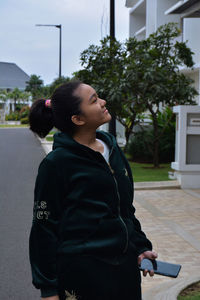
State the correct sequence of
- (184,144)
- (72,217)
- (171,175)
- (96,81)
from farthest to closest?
(96,81)
(171,175)
(184,144)
(72,217)

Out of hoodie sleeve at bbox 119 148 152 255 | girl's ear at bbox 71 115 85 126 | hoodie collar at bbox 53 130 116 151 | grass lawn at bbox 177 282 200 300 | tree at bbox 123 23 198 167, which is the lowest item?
grass lawn at bbox 177 282 200 300

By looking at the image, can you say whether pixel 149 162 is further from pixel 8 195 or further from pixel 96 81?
pixel 8 195

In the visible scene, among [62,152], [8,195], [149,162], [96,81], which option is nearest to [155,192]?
[8,195]

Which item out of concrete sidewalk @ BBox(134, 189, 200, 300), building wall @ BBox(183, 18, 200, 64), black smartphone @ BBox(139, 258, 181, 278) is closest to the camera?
black smartphone @ BBox(139, 258, 181, 278)

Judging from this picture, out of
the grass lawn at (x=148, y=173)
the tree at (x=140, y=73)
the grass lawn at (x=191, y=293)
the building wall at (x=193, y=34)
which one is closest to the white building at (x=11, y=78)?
the building wall at (x=193, y=34)

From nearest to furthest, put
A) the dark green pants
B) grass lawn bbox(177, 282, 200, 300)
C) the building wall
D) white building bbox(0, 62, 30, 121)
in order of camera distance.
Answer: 1. the dark green pants
2. grass lawn bbox(177, 282, 200, 300)
3. the building wall
4. white building bbox(0, 62, 30, 121)

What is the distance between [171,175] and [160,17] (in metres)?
16.0

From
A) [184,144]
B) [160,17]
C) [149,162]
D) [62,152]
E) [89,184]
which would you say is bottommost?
[149,162]

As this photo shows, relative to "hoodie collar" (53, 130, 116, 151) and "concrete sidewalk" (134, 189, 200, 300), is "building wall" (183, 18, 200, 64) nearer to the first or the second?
"concrete sidewalk" (134, 189, 200, 300)

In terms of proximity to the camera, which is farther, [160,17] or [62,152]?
[160,17]

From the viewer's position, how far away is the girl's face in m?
2.28

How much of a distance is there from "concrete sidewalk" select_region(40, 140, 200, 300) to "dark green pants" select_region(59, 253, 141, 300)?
2004 mm

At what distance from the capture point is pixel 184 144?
1099 centimetres

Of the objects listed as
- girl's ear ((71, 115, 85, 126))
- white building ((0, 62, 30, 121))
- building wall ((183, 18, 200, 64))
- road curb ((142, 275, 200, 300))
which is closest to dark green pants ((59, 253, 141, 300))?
girl's ear ((71, 115, 85, 126))
